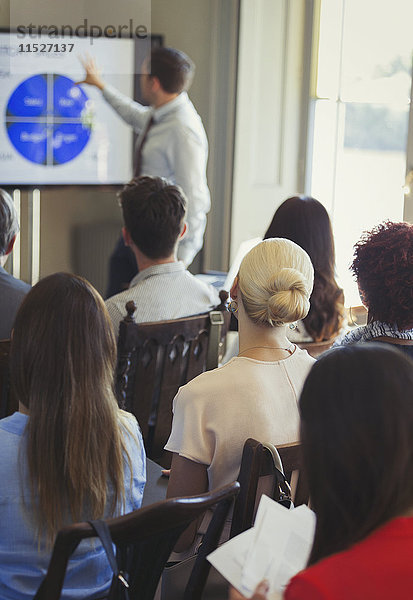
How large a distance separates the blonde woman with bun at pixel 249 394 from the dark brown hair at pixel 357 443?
63cm

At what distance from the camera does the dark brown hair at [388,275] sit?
5.96 ft

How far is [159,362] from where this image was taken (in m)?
2.26

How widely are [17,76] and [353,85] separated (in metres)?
1.90

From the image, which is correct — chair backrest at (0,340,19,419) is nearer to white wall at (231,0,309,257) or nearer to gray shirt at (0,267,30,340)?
gray shirt at (0,267,30,340)

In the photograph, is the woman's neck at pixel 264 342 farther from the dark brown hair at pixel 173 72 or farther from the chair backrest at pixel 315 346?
the dark brown hair at pixel 173 72

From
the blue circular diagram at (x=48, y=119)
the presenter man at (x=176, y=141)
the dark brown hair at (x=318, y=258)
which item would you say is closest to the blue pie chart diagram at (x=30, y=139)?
the blue circular diagram at (x=48, y=119)

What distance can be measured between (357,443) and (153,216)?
180cm

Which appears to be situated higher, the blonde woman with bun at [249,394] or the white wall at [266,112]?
the white wall at [266,112]

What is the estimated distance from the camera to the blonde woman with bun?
4.99ft

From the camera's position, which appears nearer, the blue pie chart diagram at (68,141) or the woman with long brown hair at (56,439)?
the woman with long brown hair at (56,439)

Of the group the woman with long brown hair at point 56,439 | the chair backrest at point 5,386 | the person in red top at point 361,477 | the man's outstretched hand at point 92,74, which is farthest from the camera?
the man's outstretched hand at point 92,74

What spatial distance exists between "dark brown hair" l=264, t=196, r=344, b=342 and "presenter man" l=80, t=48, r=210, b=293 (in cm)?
140

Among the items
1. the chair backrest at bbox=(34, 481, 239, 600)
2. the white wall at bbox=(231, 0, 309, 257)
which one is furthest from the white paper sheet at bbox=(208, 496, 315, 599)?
the white wall at bbox=(231, 0, 309, 257)

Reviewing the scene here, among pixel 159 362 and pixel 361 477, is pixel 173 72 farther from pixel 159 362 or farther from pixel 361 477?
pixel 361 477
